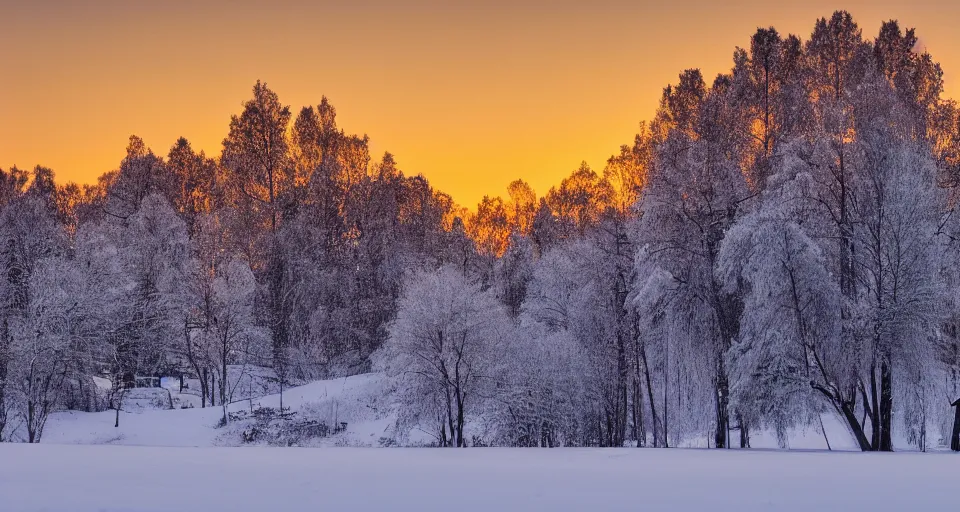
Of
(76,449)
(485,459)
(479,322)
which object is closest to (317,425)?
(479,322)

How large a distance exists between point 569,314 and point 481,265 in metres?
18.8

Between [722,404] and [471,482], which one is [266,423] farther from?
[471,482]

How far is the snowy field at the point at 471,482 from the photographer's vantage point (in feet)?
37.2

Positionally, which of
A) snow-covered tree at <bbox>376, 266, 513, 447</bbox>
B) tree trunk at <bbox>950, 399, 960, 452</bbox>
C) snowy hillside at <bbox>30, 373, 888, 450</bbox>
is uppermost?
snow-covered tree at <bbox>376, 266, 513, 447</bbox>

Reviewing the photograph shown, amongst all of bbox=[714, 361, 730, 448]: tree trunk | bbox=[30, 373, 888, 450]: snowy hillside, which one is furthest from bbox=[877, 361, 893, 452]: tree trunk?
bbox=[30, 373, 888, 450]: snowy hillside

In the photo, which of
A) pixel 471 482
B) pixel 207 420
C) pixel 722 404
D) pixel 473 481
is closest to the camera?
pixel 471 482

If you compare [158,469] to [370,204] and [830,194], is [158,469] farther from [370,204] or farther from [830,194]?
[370,204]

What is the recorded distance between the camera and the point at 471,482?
45.7ft

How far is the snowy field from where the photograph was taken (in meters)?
11.4

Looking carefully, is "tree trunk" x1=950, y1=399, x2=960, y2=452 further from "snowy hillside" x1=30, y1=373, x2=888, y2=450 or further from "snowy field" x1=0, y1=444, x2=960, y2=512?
"snowy hillside" x1=30, y1=373, x2=888, y2=450

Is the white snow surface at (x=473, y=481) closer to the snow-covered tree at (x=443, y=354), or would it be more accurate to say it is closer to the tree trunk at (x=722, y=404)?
the tree trunk at (x=722, y=404)

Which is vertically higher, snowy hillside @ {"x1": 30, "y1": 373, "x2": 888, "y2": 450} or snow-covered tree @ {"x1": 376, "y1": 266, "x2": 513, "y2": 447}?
snow-covered tree @ {"x1": 376, "y1": 266, "x2": 513, "y2": 447}

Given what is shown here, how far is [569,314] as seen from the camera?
37500mm

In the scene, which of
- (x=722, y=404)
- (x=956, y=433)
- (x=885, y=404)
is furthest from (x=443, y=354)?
(x=956, y=433)
